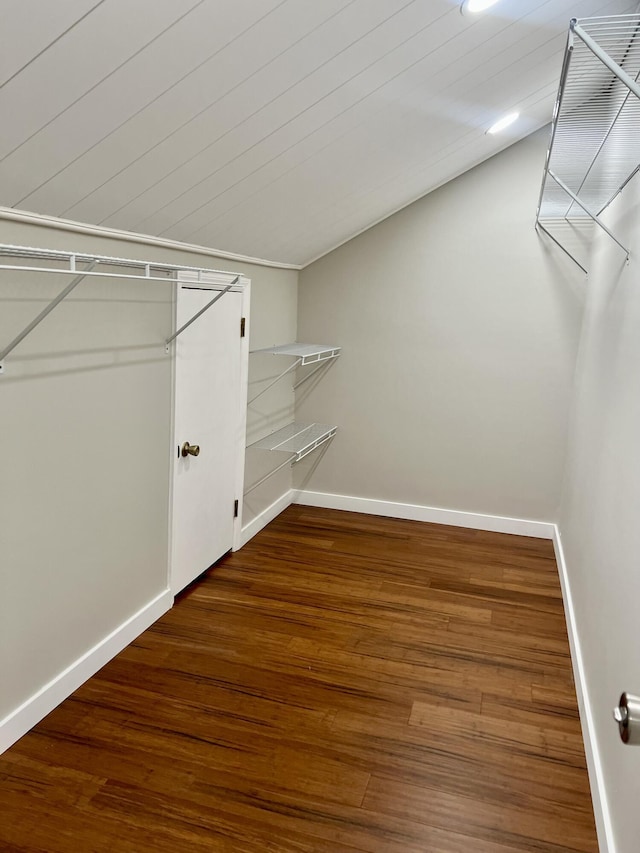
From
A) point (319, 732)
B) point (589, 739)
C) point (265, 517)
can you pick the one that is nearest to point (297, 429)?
point (265, 517)

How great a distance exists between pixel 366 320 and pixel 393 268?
370 mm

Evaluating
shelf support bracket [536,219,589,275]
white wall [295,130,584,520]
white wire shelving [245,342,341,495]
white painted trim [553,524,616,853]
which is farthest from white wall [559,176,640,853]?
white wire shelving [245,342,341,495]

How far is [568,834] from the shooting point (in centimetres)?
193

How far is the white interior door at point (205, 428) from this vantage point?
3031 millimetres

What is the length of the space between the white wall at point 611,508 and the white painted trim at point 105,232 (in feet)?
5.72

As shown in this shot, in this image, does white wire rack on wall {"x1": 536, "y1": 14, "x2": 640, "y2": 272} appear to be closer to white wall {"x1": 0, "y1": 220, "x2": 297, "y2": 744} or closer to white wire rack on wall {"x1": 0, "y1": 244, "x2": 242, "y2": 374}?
white wire rack on wall {"x1": 0, "y1": 244, "x2": 242, "y2": 374}

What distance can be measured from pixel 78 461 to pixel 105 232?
2.55 feet

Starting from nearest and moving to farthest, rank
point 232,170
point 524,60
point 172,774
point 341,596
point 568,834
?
point 568,834, point 172,774, point 232,170, point 524,60, point 341,596

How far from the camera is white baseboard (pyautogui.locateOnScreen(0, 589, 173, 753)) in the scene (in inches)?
85.4

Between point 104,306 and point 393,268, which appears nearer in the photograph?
point 104,306

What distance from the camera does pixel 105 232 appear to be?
91.4 inches

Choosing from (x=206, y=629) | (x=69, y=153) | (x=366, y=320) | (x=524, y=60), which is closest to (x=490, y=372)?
(x=366, y=320)

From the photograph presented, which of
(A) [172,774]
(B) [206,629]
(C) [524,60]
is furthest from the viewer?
(B) [206,629]

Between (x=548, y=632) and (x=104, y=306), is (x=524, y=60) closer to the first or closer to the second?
(x=104, y=306)
